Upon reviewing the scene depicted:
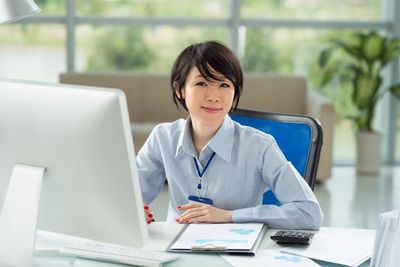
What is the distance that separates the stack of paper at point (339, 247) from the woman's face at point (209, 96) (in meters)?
0.49

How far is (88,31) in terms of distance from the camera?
7441 millimetres

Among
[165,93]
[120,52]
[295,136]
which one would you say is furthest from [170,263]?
[120,52]

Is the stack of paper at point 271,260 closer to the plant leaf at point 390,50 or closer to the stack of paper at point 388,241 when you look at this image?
the stack of paper at point 388,241

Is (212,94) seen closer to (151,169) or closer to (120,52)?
(151,169)

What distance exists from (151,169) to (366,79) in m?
4.43

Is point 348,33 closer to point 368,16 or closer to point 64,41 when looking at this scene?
point 368,16

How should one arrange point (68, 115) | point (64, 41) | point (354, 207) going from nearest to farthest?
point (68, 115), point (354, 207), point (64, 41)

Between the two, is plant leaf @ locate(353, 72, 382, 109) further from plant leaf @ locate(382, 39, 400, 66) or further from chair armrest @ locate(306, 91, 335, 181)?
chair armrest @ locate(306, 91, 335, 181)

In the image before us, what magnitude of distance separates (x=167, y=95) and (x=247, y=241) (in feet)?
15.3

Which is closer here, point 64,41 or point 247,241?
point 247,241

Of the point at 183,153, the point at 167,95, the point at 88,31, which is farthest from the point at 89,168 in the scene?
the point at 88,31

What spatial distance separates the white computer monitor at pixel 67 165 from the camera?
6.56 ft

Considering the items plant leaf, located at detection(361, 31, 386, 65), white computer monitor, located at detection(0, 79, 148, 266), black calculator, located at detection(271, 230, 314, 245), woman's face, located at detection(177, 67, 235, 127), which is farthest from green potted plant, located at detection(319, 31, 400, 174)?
white computer monitor, located at detection(0, 79, 148, 266)

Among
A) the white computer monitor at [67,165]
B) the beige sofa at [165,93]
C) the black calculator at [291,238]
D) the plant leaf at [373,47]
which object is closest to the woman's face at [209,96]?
the black calculator at [291,238]
